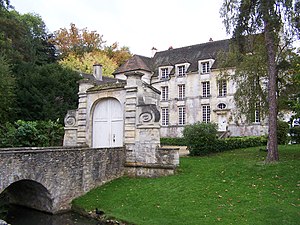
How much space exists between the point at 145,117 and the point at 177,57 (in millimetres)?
22900

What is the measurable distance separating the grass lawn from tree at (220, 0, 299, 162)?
6.11 feet

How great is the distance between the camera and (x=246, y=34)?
14766 millimetres

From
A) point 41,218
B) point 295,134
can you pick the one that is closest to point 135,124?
point 41,218

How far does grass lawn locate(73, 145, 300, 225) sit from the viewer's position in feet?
29.2

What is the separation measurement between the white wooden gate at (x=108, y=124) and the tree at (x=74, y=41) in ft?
99.7

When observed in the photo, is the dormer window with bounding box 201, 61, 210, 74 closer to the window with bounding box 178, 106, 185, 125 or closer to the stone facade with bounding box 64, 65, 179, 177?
the window with bounding box 178, 106, 185, 125

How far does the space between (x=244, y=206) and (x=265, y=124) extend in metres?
19.9

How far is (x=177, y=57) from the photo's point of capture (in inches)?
1401

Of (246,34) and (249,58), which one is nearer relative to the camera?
(246,34)

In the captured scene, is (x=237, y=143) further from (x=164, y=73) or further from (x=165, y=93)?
(x=164, y=73)

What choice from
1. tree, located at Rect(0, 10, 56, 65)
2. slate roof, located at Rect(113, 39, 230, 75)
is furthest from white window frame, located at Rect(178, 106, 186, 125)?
tree, located at Rect(0, 10, 56, 65)

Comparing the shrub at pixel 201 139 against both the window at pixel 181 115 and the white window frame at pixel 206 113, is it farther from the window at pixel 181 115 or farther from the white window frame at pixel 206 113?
the window at pixel 181 115

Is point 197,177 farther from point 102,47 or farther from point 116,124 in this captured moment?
point 102,47

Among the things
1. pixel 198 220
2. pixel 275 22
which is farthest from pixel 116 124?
pixel 275 22
